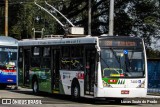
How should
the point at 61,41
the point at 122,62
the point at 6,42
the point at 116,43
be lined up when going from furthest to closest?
the point at 6,42 → the point at 61,41 → the point at 116,43 → the point at 122,62

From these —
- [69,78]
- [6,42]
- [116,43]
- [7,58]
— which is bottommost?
[69,78]

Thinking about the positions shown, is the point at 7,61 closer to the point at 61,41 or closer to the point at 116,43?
the point at 61,41

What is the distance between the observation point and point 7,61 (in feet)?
109

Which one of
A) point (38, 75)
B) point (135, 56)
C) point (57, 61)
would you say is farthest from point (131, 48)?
point (38, 75)

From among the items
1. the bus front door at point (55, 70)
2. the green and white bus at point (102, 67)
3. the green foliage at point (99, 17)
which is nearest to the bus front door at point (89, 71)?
the green and white bus at point (102, 67)

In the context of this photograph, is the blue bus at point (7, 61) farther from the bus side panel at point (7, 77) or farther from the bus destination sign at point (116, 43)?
the bus destination sign at point (116, 43)

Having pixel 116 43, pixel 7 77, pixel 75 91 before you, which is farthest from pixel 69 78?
pixel 7 77

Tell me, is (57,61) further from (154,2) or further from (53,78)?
(154,2)

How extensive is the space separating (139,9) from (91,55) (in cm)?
3098

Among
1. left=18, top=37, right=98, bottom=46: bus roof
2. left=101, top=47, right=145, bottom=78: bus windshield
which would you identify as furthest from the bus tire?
left=101, top=47, right=145, bottom=78: bus windshield

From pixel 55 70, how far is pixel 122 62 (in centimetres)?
497

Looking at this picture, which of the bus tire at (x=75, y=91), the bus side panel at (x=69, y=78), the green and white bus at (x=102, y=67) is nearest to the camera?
the green and white bus at (x=102, y=67)

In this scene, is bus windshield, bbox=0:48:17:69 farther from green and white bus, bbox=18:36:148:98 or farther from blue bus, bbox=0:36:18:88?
green and white bus, bbox=18:36:148:98

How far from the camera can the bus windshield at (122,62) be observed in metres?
20.9
